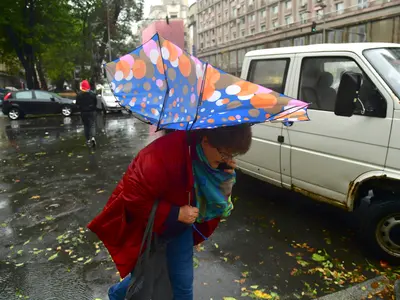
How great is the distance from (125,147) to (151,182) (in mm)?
8766

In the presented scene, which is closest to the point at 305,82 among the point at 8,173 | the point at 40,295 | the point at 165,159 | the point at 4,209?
the point at 165,159

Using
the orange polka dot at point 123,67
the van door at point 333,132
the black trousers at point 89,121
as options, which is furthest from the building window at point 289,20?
the orange polka dot at point 123,67

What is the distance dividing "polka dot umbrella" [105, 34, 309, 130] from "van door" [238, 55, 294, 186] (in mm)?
3101

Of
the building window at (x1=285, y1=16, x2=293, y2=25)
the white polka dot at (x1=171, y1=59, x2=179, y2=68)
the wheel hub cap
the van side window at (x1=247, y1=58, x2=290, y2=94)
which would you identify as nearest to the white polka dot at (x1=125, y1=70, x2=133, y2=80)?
the white polka dot at (x1=171, y1=59, x2=179, y2=68)

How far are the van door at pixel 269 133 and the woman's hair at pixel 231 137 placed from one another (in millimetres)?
2887

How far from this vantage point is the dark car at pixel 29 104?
64.5 ft

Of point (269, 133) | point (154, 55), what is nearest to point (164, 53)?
point (154, 55)

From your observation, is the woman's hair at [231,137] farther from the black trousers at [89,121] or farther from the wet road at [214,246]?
the black trousers at [89,121]

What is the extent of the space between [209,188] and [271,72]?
347 cm

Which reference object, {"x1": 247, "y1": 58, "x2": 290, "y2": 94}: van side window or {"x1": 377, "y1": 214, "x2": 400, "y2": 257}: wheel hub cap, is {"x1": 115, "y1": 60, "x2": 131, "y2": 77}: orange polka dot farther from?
{"x1": 247, "y1": 58, "x2": 290, "y2": 94}: van side window

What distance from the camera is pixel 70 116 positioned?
21219 millimetres

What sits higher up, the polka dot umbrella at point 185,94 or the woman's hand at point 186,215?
the polka dot umbrella at point 185,94

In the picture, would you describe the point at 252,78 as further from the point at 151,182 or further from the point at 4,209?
the point at 4,209

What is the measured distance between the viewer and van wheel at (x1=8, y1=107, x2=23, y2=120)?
776 inches
